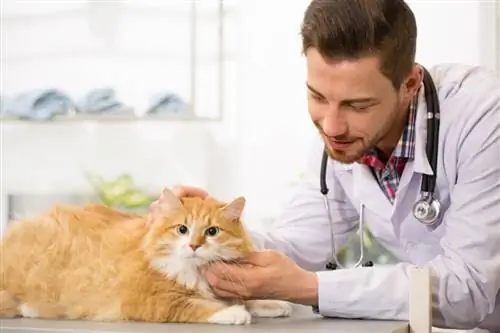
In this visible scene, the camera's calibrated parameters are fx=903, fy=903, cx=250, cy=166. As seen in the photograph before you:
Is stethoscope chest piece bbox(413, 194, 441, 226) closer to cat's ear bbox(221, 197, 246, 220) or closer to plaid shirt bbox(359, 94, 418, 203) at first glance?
plaid shirt bbox(359, 94, 418, 203)

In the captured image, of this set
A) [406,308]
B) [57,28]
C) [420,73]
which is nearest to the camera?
[406,308]

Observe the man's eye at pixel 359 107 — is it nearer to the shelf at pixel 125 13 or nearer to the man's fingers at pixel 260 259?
the man's fingers at pixel 260 259

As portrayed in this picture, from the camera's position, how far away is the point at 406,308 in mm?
1133

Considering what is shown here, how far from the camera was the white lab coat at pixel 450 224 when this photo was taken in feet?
3.77

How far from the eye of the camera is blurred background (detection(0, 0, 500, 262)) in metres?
1.93

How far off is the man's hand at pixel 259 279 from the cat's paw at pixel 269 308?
43mm

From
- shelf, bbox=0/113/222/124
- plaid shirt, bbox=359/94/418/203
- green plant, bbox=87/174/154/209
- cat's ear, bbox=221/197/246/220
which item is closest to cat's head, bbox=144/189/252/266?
cat's ear, bbox=221/197/246/220

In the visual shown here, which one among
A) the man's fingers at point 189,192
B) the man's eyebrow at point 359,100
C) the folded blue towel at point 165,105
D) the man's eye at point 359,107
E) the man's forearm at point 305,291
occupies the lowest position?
the man's forearm at point 305,291

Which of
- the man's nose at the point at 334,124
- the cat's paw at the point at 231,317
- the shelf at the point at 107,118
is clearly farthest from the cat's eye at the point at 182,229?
the shelf at the point at 107,118

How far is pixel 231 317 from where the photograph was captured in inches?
43.3

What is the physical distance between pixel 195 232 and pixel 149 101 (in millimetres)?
932

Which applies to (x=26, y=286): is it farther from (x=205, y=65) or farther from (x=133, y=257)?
(x=205, y=65)

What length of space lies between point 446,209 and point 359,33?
276 millimetres

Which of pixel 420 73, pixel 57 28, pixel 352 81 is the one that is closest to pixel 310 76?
pixel 352 81
